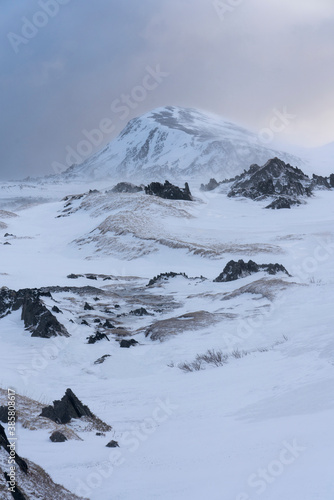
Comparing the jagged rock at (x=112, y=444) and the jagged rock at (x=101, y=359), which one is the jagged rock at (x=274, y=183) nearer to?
the jagged rock at (x=101, y=359)

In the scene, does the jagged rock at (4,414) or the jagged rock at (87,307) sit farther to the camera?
the jagged rock at (87,307)

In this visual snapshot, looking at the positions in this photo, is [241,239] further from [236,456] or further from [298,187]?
[236,456]

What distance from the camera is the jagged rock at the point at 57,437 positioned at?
8.20m

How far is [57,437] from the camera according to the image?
8.22 metres

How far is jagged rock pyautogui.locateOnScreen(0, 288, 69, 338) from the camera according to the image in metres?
19.8

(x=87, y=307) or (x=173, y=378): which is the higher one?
(x=173, y=378)

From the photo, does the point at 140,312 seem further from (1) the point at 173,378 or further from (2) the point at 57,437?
(2) the point at 57,437

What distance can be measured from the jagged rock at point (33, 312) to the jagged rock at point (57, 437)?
37.7 feet

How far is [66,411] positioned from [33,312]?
1178 centimetres

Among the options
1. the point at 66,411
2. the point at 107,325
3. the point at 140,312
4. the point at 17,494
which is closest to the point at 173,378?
the point at 66,411

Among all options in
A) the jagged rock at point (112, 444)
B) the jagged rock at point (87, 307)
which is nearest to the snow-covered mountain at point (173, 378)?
the jagged rock at point (112, 444)

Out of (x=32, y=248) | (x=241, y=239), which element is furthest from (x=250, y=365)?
(x=32, y=248)

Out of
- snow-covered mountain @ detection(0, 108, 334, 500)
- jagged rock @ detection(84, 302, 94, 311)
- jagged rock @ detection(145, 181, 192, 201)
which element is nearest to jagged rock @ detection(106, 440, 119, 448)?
snow-covered mountain @ detection(0, 108, 334, 500)

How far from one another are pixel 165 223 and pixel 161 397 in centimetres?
5268
